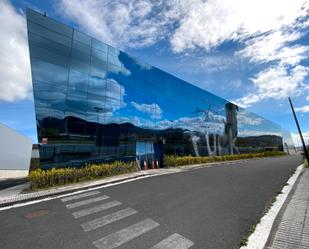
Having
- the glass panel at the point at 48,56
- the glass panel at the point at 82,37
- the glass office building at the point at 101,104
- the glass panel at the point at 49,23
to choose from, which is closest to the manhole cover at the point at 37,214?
the glass office building at the point at 101,104

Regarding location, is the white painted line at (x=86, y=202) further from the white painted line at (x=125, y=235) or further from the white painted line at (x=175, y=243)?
the white painted line at (x=175, y=243)

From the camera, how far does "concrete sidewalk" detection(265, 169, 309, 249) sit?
14.7 feet

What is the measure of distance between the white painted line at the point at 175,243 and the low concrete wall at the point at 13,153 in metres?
18.3

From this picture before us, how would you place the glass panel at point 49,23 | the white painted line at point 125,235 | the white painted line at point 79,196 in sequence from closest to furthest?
the white painted line at point 125,235
the white painted line at point 79,196
the glass panel at point 49,23

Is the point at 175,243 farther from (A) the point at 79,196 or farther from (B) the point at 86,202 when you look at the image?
(A) the point at 79,196

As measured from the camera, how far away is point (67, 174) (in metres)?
12.1

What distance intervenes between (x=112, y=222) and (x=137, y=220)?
69 centimetres

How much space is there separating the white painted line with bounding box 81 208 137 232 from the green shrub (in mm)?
6085

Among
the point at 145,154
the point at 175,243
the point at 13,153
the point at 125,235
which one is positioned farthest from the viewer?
the point at 145,154

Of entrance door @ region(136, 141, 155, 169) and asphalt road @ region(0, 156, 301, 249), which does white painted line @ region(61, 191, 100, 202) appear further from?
entrance door @ region(136, 141, 155, 169)

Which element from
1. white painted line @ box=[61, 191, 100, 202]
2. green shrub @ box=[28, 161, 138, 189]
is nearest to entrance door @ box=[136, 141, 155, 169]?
green shrub @ box=[28, 161, 138, 189]

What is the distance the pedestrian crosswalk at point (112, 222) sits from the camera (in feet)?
15.5

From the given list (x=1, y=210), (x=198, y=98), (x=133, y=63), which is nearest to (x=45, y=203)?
(x=1, y=210)

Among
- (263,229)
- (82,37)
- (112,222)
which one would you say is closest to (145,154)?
(82,37)
